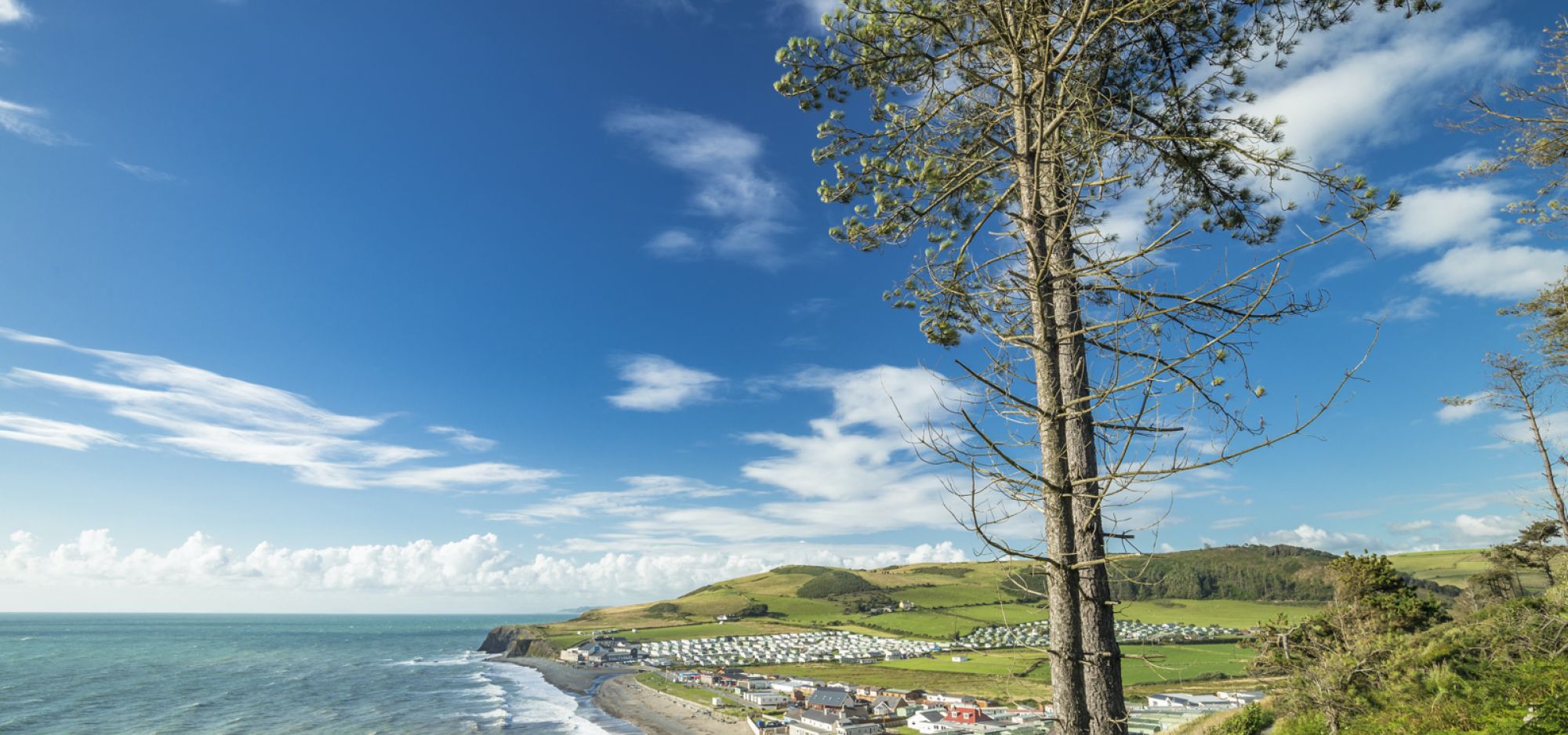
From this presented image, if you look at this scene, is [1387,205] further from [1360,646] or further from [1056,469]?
[1360,646]

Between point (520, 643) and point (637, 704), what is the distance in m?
74.2

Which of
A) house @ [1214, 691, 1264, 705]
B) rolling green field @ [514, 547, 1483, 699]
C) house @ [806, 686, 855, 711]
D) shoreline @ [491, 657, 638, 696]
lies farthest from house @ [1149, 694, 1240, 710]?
shoreline @ [491, 657, 638, 696]

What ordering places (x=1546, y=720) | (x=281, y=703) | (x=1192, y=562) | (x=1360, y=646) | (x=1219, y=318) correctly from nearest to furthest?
(x=1219, y=318) < (x=1546, y=720) < (x=1360, y=646) < (x=281, y=703) < (x=1192, y=562)

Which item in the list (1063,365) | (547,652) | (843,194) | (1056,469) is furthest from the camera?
(547,652)

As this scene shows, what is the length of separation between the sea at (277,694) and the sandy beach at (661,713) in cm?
194

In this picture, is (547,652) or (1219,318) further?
(547,652)

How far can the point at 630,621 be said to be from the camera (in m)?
158

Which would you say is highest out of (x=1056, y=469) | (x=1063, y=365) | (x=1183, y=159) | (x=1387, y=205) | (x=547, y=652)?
(x=1183, y=159)

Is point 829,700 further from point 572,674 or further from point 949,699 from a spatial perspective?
point 572,674

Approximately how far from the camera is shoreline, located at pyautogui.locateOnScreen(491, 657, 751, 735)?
170 feet

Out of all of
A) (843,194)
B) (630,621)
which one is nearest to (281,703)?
(843,194)

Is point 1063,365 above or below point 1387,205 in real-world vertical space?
below

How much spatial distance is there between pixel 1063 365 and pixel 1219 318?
1.50 metres

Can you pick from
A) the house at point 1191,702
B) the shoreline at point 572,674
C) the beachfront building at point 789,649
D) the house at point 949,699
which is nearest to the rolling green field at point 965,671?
the house at point 949,699
